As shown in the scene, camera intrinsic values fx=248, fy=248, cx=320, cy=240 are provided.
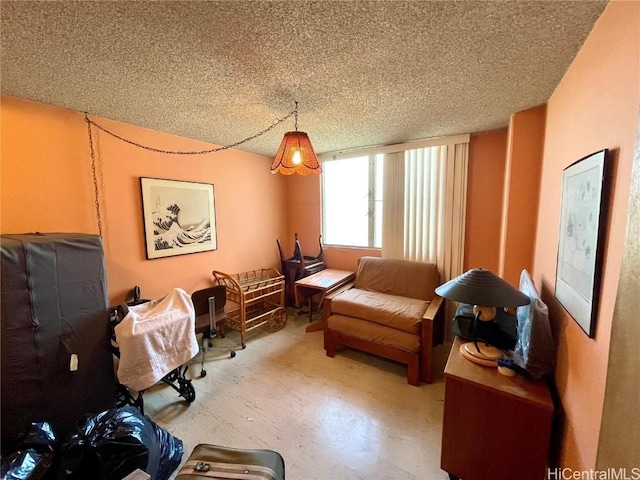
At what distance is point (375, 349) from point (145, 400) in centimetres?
203

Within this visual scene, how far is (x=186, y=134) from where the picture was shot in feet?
8.68

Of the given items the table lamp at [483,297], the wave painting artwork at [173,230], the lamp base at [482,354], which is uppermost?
the wave painting artwork at [173,230]

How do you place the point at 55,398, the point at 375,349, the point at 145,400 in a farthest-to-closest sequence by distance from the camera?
1. the point at 375,349
2. the point at 145,400
3. the point at 55,398

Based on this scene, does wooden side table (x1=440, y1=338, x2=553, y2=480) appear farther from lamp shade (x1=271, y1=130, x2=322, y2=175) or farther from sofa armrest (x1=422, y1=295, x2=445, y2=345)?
lamp shade (x1=271, y1=130, x2=322, y2=175)

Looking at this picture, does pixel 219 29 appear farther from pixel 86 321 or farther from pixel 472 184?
pixel 472 184

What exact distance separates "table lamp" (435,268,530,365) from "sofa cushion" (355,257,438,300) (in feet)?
4.22

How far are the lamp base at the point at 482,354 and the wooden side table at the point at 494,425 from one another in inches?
1.2

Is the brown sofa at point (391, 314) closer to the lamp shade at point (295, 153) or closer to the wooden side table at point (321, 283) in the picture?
the wooden side table at point (321, 283)

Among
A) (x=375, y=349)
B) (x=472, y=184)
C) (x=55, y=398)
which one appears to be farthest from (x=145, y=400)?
(x=472, y=184)

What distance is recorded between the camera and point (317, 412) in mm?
1902

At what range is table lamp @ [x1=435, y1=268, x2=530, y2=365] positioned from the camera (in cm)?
130

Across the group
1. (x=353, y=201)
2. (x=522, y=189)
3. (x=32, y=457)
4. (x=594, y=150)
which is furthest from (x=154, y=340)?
(x=522, y=189)

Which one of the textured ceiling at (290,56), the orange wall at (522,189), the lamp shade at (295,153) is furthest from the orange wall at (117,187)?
the orange wall at (522,189)

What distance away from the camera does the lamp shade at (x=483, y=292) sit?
129 centimetres
